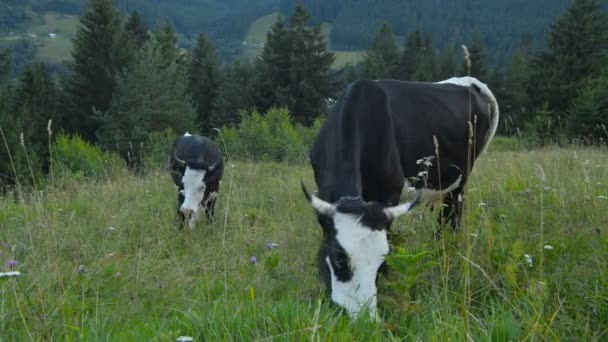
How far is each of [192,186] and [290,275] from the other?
3002 millimetres

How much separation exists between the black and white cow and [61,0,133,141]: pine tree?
31.7m

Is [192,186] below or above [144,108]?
above

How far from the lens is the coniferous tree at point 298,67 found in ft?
144

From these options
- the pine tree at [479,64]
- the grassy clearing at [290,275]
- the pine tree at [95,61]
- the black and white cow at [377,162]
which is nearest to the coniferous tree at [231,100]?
the pine tree at [95,61]

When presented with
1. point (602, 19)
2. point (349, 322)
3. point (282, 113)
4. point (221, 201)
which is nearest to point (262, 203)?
point (221, 201)

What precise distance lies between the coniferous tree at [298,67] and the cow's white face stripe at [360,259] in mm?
40280

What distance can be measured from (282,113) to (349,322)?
70.3 ft

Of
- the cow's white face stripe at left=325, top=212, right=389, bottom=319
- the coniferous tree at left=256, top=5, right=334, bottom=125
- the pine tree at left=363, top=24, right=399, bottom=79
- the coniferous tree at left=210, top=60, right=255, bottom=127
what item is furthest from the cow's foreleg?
the pine tree at left=363, top=24, right=399, bottom=79

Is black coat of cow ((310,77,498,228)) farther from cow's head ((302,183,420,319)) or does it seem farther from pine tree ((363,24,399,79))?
pine tree ((363,24,399,79))

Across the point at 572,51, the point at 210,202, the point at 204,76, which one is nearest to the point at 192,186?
the point at 210,202

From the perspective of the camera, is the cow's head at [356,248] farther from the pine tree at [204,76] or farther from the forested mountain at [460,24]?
the forested mountain at [460,24]

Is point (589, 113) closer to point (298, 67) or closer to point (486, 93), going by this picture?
point (486, 93)

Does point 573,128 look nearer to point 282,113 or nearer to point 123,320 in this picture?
point 282,113

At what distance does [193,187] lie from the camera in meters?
6.77
